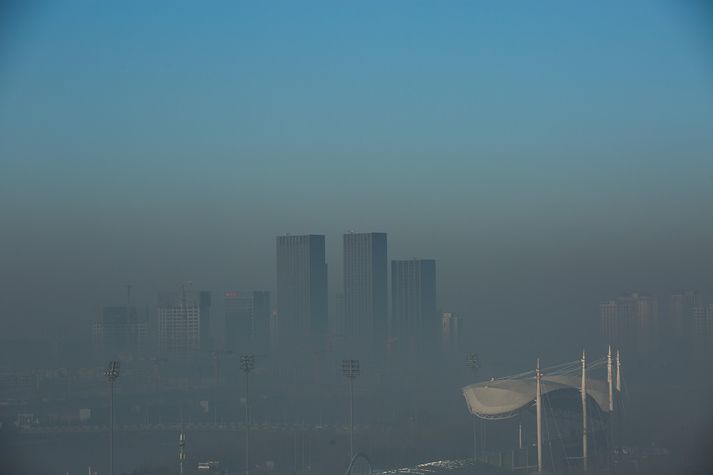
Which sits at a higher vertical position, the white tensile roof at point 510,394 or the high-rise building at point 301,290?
the high-rise building at point 301,290

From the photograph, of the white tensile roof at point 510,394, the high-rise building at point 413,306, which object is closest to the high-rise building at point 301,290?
the high-rise building at point 413,306

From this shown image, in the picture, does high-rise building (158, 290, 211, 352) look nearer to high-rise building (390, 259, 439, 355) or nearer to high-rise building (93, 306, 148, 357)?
high-rise building (93, 306, 148, 357)

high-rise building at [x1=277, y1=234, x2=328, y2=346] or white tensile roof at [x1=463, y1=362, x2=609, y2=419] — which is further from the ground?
high-rise building at [x1=277, y1=234, x2=328, y2=346]

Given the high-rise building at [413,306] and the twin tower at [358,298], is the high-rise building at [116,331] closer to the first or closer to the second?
the twin tower at [358,298]

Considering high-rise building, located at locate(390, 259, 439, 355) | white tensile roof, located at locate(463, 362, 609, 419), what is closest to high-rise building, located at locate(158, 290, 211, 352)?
high-rise building, located at locate(390, 259, 439, 355)

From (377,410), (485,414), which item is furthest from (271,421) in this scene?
(485,414)

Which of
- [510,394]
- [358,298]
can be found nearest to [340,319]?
[358,298]
